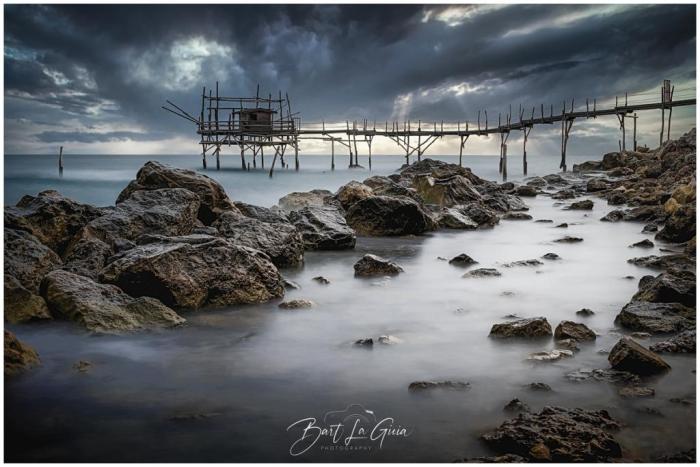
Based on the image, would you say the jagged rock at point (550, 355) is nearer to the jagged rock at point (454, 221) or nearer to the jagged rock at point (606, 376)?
the jagged rock at point (606, 376)

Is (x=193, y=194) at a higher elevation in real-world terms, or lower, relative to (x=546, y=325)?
higher

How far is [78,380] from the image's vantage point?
431cm

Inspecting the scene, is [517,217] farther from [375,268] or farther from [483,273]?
[375,268]

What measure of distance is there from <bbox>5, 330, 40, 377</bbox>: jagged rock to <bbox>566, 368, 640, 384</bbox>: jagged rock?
4.02 m

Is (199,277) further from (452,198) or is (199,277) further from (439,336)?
(452,198)

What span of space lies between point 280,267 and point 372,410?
5382 millimetres

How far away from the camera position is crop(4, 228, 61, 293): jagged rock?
6.43m

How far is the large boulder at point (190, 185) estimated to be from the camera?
436 inches

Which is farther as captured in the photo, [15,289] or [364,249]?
[364,249]

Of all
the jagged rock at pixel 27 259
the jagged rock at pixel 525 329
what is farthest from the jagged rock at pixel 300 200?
the jagged rock at pixel 525 329

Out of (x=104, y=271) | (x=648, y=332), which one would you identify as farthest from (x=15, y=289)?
(x=648, y=332)

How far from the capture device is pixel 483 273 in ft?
27.6

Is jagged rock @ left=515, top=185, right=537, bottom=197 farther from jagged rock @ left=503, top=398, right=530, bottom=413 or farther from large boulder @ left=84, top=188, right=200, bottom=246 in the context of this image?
jagged rock @ left=503, top=398, right=530, bottom=413
